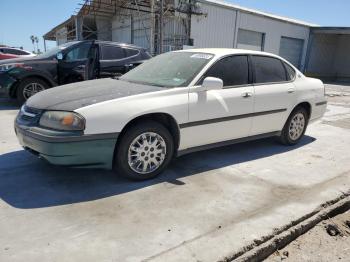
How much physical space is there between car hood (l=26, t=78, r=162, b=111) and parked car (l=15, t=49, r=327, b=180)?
0.04 ft

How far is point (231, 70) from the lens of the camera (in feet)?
14.7

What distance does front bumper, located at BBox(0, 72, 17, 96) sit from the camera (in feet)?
24.6

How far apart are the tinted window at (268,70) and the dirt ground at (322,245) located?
2.31 meters

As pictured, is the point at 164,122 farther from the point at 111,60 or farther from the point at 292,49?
the point at 292,49

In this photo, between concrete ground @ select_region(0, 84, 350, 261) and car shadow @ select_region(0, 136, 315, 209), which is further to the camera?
car shadow @ select_region(0, 136, 315, 209)

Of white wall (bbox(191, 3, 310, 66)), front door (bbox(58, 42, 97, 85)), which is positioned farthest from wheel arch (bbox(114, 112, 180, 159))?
white wall (bbox(191, 3, 310, 66))

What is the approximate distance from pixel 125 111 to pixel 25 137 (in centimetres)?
112

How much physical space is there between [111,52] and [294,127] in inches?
203

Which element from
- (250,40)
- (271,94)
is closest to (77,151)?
(271,94)

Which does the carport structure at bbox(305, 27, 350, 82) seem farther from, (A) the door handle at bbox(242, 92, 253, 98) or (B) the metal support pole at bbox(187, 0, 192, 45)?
(A) the door handle at bbox(242, 92, 253, 98)

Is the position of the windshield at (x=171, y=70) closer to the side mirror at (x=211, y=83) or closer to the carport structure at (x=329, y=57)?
the side mirror at (x=211, y=83)

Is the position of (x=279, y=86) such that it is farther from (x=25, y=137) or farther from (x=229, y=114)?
(x=25, y=137)

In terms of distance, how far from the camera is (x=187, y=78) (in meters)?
4.05

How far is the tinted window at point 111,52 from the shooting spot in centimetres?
845
